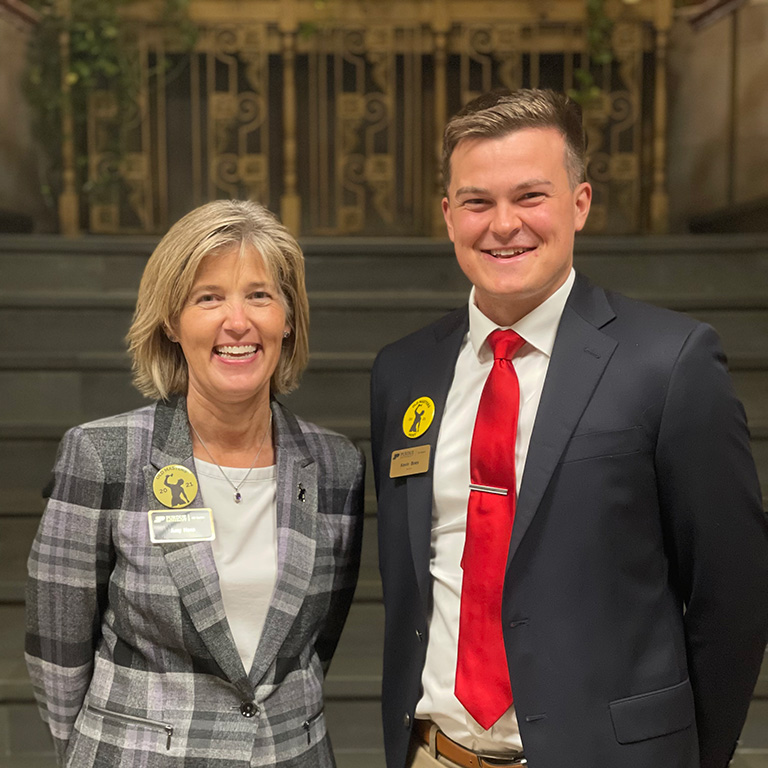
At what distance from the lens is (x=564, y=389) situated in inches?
54.1

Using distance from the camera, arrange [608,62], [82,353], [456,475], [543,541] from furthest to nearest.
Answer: [608,62], [82,353], [456,475], [543,541]

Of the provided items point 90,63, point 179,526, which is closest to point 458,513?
point 179,526

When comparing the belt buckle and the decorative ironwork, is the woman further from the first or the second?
the decorative ironwork

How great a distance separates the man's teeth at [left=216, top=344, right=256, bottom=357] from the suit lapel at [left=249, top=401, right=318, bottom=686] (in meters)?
0.17

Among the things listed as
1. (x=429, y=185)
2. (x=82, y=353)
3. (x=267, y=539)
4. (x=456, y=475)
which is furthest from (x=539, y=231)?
(x=429, y=185)

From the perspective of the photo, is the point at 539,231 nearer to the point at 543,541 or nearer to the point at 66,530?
the point at 543,541

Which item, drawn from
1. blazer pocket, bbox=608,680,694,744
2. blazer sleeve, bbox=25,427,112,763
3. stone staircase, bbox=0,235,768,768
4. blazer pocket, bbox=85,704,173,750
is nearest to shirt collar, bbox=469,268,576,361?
blazer pocket, bbox=608,680,694,744

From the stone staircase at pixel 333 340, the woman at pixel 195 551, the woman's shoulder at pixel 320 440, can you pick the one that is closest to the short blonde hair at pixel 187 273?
the woman at pixel 195 551

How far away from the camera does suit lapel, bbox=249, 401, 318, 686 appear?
1.43 m

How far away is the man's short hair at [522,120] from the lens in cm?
139

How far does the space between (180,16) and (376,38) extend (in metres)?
0.98

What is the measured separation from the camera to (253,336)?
146cm

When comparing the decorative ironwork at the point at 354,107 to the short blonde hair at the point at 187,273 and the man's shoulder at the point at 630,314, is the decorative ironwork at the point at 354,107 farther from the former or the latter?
the man's shoulder at the point at 630,314

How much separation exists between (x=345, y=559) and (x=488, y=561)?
1.07 feet
